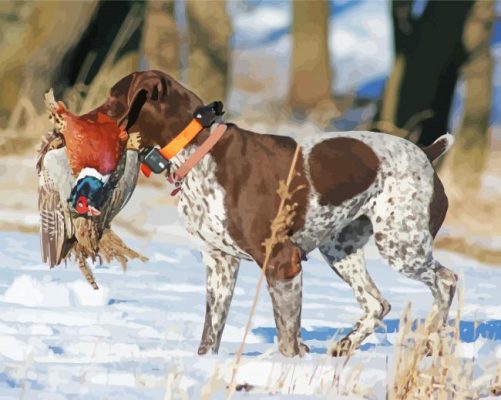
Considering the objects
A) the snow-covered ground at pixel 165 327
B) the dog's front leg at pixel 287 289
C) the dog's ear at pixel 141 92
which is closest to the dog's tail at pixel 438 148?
the snow-covered ground at pixel 165 327

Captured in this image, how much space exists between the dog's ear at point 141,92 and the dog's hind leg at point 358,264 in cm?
132

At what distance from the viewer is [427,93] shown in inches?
542

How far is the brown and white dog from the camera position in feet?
20.0

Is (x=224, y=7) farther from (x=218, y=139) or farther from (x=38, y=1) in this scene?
(x=218, y=139)

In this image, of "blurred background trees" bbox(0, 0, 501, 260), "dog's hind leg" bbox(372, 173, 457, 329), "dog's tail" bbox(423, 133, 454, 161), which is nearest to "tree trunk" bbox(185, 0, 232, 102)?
"blurred background trees" bbox(0, 0, 501, 260)

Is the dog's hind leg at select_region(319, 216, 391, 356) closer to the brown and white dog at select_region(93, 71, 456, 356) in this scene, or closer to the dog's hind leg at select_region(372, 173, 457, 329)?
A: the brown and white dog at select_region(93, 71, 456, 356)

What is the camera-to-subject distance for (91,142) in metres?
5.88

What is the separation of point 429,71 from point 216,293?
308 inches

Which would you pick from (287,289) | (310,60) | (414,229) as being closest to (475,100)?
(310,60)

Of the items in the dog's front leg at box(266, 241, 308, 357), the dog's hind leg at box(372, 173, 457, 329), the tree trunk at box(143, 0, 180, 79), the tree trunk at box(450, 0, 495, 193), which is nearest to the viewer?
the dog's front leg at box(266, 241, 308, 357)

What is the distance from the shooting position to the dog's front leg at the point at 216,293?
20.9 ft

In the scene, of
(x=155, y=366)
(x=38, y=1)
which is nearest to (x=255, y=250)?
(x=155, y=366)

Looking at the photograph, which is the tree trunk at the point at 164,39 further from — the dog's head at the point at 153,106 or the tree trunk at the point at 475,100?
the dog's head at the point at 153,106

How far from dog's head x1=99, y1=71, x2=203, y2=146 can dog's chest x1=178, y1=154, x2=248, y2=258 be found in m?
0.21
